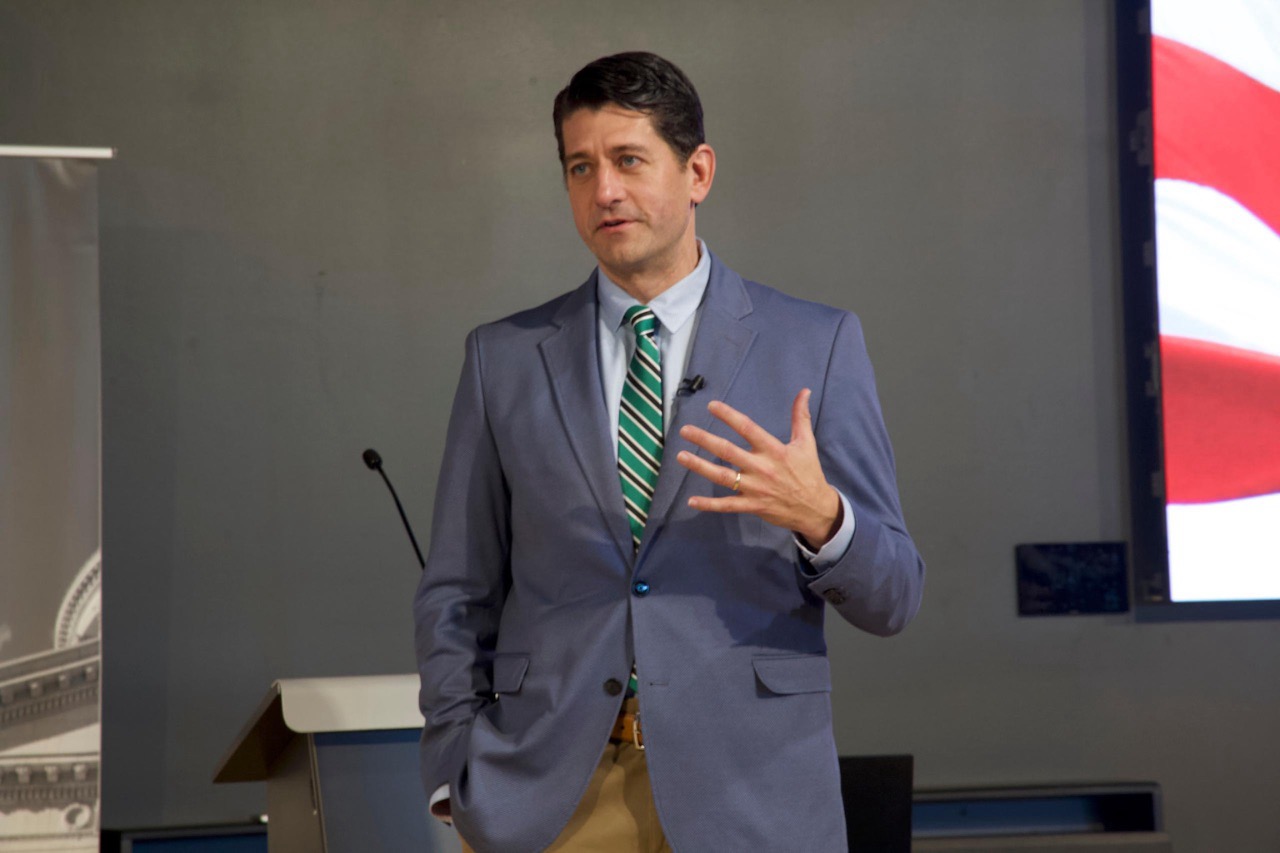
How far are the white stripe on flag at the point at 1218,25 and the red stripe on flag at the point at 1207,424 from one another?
0.92 metres

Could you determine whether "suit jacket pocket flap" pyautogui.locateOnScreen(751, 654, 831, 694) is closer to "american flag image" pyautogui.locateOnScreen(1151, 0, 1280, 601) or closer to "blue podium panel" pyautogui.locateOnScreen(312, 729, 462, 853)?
"blue podium panel" pyautogui.locateOnScreen(312, 729, 462, 853)

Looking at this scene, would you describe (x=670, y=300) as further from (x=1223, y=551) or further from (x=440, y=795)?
(x=1223, y=551)

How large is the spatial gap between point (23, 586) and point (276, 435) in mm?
869

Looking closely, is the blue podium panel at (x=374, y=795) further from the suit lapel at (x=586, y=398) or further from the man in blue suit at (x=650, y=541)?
the suit lapel at (x=586, y=398)

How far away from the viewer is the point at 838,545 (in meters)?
1.46

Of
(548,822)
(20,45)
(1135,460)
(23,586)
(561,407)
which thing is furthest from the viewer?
(1135,460)

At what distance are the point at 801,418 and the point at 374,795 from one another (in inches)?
46.1

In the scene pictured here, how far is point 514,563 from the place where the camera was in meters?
1.67

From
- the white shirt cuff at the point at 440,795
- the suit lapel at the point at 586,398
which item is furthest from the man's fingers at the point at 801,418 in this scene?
the white shirt cuff at the point at 440,795

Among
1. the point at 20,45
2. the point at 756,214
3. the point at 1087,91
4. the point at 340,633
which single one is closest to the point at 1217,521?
the point at 1087,91

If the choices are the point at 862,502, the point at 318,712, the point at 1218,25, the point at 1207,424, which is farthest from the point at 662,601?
the point at 1218,25

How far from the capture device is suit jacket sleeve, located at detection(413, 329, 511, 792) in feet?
5.36

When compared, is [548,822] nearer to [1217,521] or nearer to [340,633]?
[340,633]

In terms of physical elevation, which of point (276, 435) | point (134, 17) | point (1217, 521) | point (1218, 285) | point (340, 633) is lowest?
point (340, 633)
